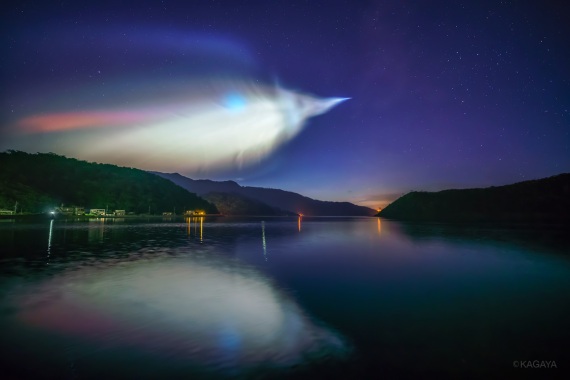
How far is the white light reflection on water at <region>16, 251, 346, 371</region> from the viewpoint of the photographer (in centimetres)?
956

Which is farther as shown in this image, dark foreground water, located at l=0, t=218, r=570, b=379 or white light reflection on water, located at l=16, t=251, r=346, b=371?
white light reflection on water, located at l=16, t=251, r=346, b=371

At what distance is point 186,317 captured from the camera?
13.1 meters

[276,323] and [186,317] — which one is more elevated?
[186,317]

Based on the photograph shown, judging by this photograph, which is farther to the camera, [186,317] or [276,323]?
[186,317]

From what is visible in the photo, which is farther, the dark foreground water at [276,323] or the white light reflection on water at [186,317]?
the white light reflection on water at [186,317]

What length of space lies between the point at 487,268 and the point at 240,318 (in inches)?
1008

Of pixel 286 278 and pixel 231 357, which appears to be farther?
pixel 286 278

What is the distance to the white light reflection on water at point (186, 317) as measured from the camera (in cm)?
956

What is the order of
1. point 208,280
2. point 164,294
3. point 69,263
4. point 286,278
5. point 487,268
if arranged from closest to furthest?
1. point 164,294
2. point 208,280
3. point 286,278
4. point 69,263
5. point 487,268

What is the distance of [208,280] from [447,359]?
51.3ft

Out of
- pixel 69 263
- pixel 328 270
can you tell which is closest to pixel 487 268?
pixel 328 270

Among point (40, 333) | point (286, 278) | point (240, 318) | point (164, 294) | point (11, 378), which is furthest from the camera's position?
point (286, 278)

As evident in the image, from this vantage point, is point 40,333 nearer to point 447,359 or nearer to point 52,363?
point 52,363

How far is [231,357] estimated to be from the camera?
9.06 m
